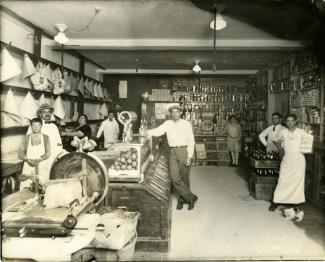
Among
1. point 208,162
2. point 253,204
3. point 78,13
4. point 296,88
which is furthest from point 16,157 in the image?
point 208,162

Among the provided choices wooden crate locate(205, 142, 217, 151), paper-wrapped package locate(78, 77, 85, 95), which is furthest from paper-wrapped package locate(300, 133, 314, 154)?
wooden crate locate(205, 142, 217, 151)

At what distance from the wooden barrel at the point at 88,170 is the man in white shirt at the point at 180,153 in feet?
8.11

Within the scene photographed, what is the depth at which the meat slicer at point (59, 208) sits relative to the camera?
2152 mm

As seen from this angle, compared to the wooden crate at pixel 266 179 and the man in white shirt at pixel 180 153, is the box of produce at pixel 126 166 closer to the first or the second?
the man in white shirt at pixel 180 153

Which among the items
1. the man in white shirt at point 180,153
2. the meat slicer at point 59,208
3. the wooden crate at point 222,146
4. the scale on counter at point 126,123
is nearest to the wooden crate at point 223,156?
the wooden crate at point 222,146

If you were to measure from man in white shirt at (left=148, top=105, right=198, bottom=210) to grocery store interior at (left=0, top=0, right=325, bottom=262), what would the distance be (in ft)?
0.08

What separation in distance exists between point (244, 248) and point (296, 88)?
404 centimetres

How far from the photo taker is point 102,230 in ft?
9.28

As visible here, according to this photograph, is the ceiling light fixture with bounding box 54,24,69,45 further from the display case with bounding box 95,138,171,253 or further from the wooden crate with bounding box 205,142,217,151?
the wooden crate with bounding box 205,142,217,151

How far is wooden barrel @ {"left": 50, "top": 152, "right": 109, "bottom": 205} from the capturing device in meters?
2.67

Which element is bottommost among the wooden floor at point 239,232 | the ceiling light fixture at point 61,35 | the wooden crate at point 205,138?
the wooden floor at point 239,232

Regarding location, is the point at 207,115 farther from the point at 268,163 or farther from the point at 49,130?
the point at 49,130

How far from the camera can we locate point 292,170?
15.7 ft

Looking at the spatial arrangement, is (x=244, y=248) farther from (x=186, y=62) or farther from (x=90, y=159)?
(x=186, y=62)
